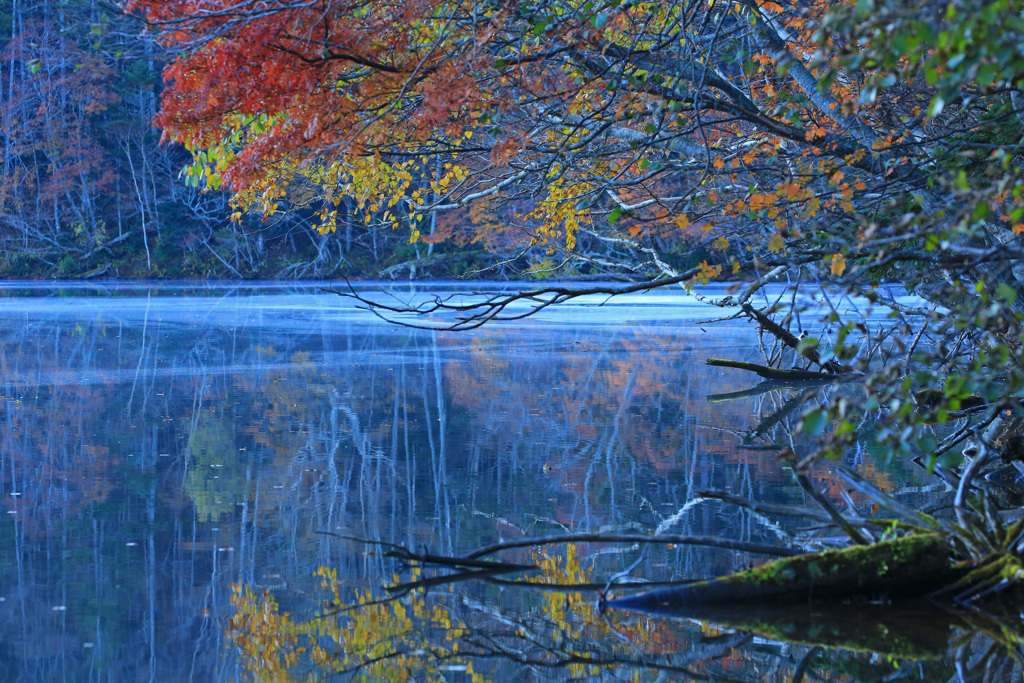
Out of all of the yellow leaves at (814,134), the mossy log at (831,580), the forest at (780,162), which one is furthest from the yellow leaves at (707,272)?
the mossy log at (831,580)

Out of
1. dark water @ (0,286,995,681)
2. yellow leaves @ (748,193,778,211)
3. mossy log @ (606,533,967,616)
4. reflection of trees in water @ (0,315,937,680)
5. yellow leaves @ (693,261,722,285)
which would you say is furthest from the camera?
yellow leaves @ (748,193,778,211)

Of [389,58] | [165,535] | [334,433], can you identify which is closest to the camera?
[165,535]

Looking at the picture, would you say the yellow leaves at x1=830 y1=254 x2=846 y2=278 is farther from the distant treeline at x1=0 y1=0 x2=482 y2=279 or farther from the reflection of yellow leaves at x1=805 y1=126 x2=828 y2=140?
the distant treeline at x1=0 y1=0 x2=482 y2=279

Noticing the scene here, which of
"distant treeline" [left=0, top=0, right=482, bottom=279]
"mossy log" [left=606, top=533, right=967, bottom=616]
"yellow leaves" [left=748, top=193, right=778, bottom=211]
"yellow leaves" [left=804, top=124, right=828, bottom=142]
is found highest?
"distant treeline" [left=0, top=0, right=482, bottom=279]

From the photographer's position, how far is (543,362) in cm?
1508

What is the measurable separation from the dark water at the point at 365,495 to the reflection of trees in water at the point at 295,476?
0.09ft

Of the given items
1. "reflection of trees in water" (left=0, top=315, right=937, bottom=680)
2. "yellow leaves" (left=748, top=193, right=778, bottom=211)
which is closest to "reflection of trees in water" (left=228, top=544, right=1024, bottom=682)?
"reflection of trees in water" (left=0, top=315, right=937, bottom=680)

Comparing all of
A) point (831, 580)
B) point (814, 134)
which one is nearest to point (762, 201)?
point (814, 134)

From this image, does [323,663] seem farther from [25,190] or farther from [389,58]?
[25,190]

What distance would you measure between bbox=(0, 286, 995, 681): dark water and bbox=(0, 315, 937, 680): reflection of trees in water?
26 millimetres

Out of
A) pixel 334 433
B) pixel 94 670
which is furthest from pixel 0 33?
pixel 94 670

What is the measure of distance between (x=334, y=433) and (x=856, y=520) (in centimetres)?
536

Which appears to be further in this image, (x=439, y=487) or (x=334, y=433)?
(x=334, y=433)

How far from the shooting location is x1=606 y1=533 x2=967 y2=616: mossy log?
519cm
